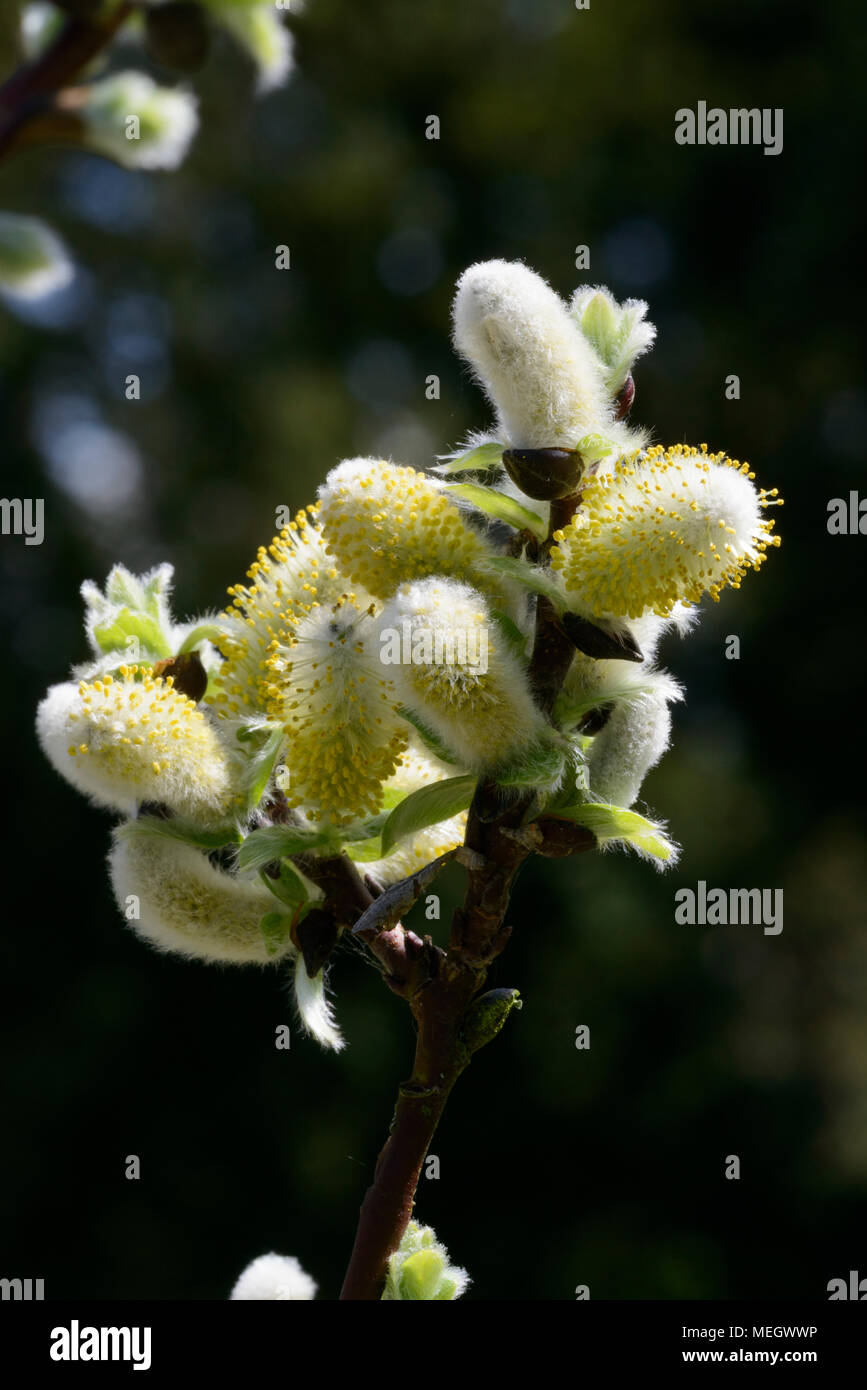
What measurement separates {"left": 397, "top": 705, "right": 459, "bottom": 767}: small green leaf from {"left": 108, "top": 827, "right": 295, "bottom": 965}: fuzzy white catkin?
168 millimetres

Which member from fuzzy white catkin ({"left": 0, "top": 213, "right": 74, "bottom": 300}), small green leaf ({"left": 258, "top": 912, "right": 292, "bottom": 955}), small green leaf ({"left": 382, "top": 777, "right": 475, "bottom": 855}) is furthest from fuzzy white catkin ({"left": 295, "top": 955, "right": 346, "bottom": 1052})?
fuzzy white catkin ({"left": 0, "top": 213, "right": 74, "bottom": 300})

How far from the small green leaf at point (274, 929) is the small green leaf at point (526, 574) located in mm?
257

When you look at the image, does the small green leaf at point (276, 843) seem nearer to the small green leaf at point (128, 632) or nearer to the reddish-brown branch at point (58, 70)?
the small green leaf at point (128, 632)

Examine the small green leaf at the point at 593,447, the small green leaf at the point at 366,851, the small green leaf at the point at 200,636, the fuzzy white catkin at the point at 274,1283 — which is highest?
the small green leaf at the point at 593,447

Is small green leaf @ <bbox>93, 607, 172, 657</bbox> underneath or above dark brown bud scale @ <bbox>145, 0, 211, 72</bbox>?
above

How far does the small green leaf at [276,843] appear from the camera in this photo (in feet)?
2.83

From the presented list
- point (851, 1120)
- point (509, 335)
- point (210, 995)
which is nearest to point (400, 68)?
point (210, 995)

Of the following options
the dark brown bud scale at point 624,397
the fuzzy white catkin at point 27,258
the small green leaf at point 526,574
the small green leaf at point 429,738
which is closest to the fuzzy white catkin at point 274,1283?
the small green leaf at point 429,738

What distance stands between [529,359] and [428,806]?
26 centimetres

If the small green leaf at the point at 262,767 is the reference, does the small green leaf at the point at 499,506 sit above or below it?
above

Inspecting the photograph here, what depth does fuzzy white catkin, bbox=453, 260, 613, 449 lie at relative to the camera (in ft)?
2.69

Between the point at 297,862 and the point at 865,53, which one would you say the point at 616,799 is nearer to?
the point at 297,862

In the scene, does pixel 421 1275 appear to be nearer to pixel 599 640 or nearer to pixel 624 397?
pixel 599 640

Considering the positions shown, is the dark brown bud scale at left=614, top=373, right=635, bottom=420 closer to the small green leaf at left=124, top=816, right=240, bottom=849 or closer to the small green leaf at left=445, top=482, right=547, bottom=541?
the small green leaf at left=445, top=482, right=547, bottom=541
